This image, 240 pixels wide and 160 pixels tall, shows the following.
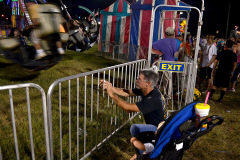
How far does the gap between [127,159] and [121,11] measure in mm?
11455

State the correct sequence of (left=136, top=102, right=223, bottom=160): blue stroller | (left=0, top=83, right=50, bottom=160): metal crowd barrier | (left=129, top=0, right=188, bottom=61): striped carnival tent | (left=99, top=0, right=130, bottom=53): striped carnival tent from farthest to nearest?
(left=99, top=0, right=130, bottom=53): striped carnival tent
(left=129, top=0, right=188, bottom=61): striped carnival tent
(left=0, top=83, right=50, bottom=160): metal crowd barrier
(left=136, top=102, right=223, bottom=160): blue stroller

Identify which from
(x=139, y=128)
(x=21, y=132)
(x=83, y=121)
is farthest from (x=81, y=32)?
(x=21, y=132)

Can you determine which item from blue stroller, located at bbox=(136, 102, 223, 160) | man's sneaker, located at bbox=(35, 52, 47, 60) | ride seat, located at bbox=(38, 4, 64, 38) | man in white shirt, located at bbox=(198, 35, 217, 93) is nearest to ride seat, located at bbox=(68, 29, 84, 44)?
A: man's sneaker, located at bbox=(35, 52, 47, 60)

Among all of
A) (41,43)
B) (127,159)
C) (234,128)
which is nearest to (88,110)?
(127,159)

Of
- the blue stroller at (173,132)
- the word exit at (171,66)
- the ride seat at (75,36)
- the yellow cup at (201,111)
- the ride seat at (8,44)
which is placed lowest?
the blue stroller at (173,132)

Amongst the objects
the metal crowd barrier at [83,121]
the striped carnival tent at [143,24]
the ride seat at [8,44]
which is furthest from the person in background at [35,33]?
the striped carnival tent at [143,24]

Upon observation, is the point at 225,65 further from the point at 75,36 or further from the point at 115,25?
the point at 115,25

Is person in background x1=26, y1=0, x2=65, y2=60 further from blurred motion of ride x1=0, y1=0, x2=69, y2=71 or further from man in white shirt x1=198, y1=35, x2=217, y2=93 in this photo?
man in white shirt x1=198, y1=35, x2=217, y2=93

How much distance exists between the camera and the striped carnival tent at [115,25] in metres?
12.7

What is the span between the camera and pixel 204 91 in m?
6.66

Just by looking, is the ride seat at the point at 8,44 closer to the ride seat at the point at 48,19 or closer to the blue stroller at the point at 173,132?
the ride seat at the point at 48,19

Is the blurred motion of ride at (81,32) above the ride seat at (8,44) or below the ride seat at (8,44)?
above

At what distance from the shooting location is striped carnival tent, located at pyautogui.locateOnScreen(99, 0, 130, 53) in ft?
41.7

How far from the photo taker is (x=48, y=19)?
5.09 feet
